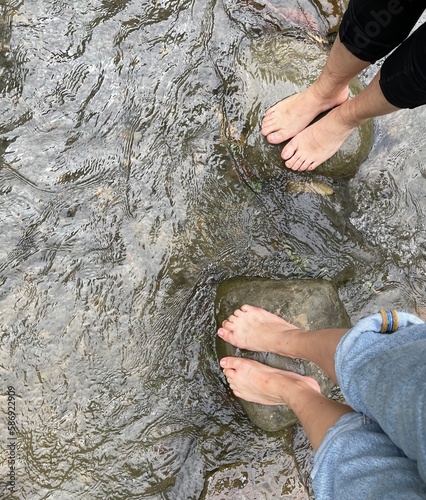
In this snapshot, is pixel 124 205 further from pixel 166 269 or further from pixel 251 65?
pixel 251 65

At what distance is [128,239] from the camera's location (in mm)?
2414

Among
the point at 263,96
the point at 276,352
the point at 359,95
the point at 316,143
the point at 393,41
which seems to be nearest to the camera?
the point at 393,41

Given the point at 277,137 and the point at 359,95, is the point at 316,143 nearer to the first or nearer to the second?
the point at 277,137

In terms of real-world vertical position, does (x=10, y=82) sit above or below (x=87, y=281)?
above

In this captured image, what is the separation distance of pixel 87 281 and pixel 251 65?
1.49 meters

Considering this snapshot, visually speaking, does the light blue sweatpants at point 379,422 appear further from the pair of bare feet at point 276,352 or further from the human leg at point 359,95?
the human leg at point 359,95

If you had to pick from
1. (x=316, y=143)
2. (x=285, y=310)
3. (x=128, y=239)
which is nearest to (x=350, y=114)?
(x=316, y=143)

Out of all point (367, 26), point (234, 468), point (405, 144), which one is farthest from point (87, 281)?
point (405, 144)

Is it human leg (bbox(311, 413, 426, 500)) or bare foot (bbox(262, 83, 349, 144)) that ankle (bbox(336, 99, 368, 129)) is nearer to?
bare foot (bbox(262, 83, 349, 144))

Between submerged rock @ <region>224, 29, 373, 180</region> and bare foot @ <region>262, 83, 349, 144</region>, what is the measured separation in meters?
0.06

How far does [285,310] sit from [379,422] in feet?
3.73

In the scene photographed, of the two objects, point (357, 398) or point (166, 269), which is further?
point (166, 269)

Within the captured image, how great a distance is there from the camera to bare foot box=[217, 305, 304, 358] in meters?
2.25

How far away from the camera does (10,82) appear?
7.72 ft
